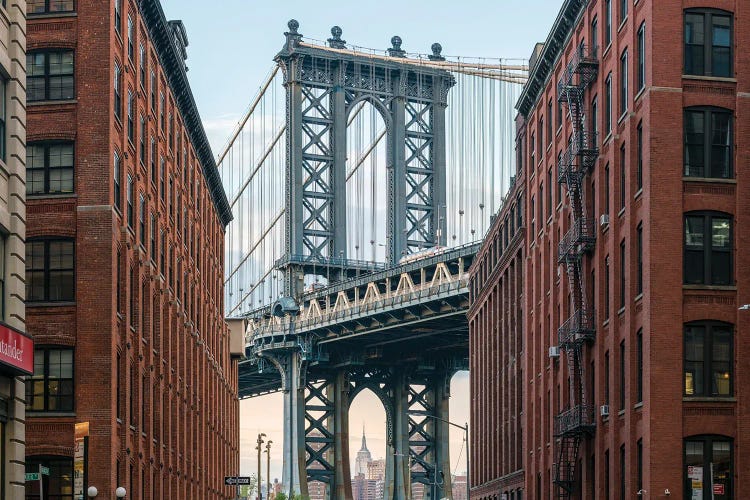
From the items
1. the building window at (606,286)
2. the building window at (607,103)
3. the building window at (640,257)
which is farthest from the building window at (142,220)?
the building window at (640,257)

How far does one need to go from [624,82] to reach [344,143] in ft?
375

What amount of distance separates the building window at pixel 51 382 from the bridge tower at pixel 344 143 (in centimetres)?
10499

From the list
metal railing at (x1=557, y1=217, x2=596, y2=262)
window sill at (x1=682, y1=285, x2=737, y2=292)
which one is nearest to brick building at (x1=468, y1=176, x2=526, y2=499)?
metal railing at (x1=557, y1=217, x2=596, y2=262)

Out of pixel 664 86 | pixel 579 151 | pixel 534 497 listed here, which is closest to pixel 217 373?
pixel 534 497

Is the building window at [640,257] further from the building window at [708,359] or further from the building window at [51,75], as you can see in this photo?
the building window at [51,75]

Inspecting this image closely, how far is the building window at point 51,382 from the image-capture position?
179 feet

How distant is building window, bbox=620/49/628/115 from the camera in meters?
58.2

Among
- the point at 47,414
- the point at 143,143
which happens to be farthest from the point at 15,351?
the point at 143,143

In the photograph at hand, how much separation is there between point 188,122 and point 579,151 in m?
30.4

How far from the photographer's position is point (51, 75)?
5656cm

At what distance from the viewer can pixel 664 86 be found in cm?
5369

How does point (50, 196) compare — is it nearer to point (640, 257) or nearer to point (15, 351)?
point (640, 257)

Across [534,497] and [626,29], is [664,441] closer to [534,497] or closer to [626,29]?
[626,29]

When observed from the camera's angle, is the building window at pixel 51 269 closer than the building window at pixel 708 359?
No
